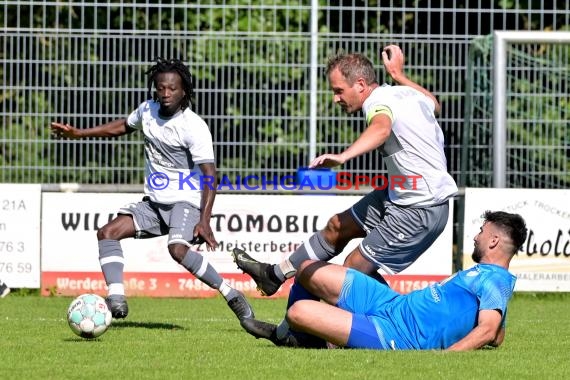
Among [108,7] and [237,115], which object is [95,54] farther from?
[237,115]

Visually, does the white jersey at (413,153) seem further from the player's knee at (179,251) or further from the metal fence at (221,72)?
the metal fence at (221,72)

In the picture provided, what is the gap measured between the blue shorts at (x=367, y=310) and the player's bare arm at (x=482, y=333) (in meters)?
0.45

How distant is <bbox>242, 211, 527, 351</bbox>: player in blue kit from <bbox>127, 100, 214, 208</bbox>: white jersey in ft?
7.97

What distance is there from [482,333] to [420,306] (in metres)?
0.41

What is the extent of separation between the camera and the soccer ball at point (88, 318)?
29.5ft

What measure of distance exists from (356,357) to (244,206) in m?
6.90

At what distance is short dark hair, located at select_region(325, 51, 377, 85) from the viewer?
903 centimetres

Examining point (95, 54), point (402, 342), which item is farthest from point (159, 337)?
point (95, 54)

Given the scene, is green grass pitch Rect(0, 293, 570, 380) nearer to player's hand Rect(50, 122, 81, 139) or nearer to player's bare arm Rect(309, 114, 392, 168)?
player's bare arm Rect(309, 114, 392, 168)

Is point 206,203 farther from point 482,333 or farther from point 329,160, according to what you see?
point 482,333

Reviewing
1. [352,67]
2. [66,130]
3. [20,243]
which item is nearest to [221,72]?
[20,243]

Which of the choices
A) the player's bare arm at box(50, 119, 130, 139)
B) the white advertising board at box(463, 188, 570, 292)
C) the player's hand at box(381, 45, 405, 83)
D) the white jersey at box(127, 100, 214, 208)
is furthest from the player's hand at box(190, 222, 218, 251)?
the white advertising board at box(463, 188, 570, 292)

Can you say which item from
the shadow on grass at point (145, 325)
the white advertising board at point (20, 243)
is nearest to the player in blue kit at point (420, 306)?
the shadow on grass at point (145, 325)

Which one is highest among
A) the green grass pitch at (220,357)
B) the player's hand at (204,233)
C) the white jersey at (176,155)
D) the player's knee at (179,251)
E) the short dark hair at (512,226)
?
the white jersey at (176,155)
